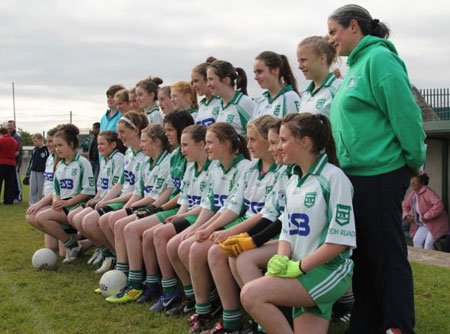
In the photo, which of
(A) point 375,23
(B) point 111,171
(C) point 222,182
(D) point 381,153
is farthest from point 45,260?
(A) point 375,23

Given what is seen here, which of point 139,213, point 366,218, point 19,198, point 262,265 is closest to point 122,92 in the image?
point 139,213

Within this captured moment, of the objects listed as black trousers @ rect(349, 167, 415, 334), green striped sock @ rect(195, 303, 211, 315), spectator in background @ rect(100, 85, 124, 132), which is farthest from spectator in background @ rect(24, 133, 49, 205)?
black trousers @ rect(349, 167, 415, 334)

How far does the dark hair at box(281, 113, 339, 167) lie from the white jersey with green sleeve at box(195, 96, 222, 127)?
237cm

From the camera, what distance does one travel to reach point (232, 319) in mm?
4086

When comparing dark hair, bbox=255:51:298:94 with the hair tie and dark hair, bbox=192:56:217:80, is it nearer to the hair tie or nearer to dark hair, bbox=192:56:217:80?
dark hair, bbox=192:56:217:80

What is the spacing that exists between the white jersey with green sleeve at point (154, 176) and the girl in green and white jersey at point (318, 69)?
76.8 inches

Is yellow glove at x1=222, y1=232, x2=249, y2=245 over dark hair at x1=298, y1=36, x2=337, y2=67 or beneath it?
beneath

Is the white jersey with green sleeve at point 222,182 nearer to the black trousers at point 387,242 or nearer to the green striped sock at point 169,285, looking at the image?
the green striped sock at point 169,285

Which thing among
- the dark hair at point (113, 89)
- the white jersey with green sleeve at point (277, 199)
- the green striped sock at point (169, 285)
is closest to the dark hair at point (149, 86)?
the dark hair at point (113, 89)

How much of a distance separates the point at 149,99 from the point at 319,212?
4.18 meters

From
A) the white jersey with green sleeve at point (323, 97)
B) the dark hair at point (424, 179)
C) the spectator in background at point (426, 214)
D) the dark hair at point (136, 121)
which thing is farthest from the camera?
the dark hair at point (424, 179)

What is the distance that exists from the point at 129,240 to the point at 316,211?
2496mm

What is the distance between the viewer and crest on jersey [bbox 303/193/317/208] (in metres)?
3.37

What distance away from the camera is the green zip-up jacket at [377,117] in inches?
129
